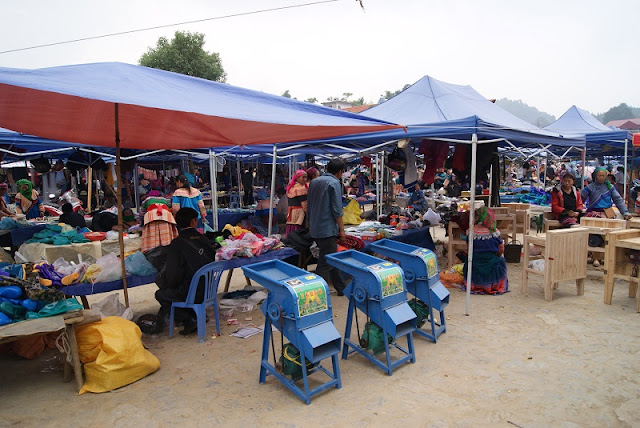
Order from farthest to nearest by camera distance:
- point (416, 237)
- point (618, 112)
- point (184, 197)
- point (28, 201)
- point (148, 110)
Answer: point (618, 112) < point (28, 201) < point (416, 237) < point (184, 197) < point (148, 110)

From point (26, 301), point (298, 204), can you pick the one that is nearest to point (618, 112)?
point (298, 204)

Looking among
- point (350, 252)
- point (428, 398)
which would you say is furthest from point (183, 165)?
point (428, 398)

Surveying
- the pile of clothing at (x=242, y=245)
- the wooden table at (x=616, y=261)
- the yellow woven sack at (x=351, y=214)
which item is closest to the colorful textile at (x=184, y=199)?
the pile of clothing at (x=242, y=245)

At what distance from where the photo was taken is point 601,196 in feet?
24.1

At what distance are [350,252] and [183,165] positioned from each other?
542 inches

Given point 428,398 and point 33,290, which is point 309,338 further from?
point 33,290

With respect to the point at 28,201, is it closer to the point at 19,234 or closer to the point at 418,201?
the point at 19,234

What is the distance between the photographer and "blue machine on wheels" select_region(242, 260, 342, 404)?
9.80 feet

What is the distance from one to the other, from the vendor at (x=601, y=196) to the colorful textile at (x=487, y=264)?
2.88 meters

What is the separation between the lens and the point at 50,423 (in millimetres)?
2885

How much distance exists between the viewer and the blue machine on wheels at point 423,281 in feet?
13.2

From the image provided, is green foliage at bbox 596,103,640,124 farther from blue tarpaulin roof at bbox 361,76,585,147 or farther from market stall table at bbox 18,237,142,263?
market stall table at bbox 18,237,142,263

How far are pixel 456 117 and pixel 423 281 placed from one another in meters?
3.27

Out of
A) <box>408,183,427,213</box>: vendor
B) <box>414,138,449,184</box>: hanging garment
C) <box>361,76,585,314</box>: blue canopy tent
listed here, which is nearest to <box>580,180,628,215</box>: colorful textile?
<box>361,76,585,314</box>: blue canopy tent
